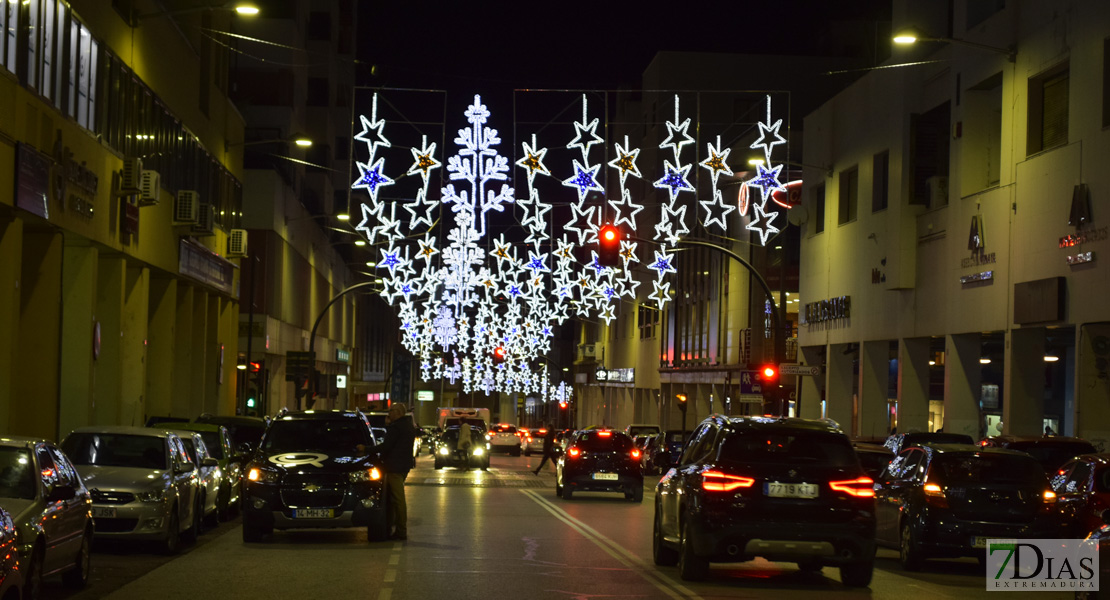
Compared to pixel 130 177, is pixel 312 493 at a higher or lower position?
lower

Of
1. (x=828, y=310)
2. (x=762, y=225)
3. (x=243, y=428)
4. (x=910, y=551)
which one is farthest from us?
(x=762, y=225)

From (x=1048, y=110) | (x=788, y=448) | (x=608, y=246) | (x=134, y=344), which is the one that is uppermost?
(x=1048, y=110)

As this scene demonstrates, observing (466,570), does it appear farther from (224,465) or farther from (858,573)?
(224,465)

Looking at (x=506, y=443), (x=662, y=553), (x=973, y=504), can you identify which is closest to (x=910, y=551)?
(x=973, y=504)

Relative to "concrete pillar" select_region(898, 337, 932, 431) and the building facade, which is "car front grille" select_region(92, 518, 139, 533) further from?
"concrete pillar" select_region(898, 337, 932, 431)

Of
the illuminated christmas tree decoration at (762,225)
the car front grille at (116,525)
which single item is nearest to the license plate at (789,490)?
the car front grille at (116,525)

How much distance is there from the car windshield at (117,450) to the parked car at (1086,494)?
36.8ft

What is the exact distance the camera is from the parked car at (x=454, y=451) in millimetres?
48156

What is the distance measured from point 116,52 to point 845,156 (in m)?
23.2

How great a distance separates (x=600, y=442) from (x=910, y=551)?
46.6 feet

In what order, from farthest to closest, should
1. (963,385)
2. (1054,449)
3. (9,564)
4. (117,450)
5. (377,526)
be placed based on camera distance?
(963,385)
(1054,449)
(377,526)
(117,450)
(9,564)

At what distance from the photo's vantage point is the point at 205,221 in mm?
36969

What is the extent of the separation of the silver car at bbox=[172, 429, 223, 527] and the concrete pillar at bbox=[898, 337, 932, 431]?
71.5 ft

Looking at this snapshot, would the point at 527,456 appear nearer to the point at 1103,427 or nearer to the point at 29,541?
the point at 1103,427
